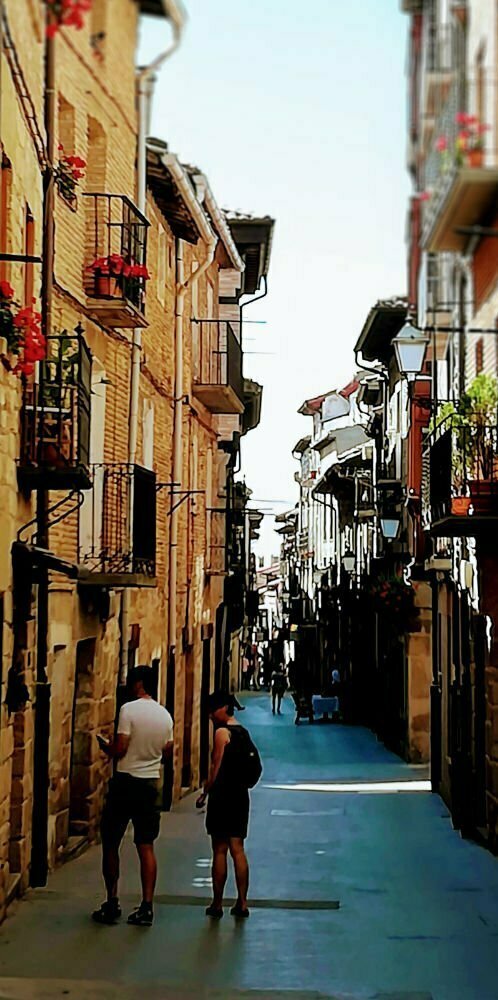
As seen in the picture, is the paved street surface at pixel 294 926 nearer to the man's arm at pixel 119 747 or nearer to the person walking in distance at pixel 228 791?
the person walking in distance at pixel 228 791

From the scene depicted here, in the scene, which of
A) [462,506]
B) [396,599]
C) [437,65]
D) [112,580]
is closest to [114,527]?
[112,580]

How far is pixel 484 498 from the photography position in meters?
11.7

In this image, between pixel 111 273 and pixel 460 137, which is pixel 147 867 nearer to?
pixel 111 273

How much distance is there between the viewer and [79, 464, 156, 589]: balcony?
13086 millimetres

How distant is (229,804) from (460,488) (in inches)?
121

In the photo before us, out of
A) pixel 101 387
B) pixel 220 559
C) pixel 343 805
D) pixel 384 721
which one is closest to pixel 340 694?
pixel 384 721

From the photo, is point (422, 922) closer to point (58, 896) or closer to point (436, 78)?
point (58, 896)

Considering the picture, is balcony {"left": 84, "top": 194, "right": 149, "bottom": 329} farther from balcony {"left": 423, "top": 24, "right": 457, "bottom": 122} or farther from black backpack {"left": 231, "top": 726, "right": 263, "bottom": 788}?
balcony {"left": 423, "top": 24, "right": 457, "bottom": 122}

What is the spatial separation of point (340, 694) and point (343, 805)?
22.1 meters

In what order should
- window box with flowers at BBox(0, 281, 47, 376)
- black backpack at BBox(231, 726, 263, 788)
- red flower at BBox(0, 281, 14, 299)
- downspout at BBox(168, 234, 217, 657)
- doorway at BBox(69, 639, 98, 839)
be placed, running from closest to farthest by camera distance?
1. red flower at BBox(0, 281, 14, 299)
2. window box with flowers at BBox(0, 281, 47, 376)
3. black backpack at BBox(231, 726, 263, 788)
4. doorway at BBox(69, 639, 98, 839)
5. downspout at BBox(168, 234, 217, 657)

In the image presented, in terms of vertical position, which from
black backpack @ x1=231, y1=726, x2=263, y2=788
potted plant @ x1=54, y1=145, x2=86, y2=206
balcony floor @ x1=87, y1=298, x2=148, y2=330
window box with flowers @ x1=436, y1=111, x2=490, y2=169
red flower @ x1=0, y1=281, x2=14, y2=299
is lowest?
black backpack @ x1=231, y1=726, x2=263, y2=788

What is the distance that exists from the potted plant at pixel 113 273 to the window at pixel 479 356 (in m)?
9.03

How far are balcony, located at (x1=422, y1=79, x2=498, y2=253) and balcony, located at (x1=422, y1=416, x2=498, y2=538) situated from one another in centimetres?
678

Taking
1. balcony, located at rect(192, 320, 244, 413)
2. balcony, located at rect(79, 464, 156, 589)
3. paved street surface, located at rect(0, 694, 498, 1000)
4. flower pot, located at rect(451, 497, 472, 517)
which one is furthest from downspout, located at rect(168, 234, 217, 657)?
flower pot, located at rect(451, 497, 472, 517)
